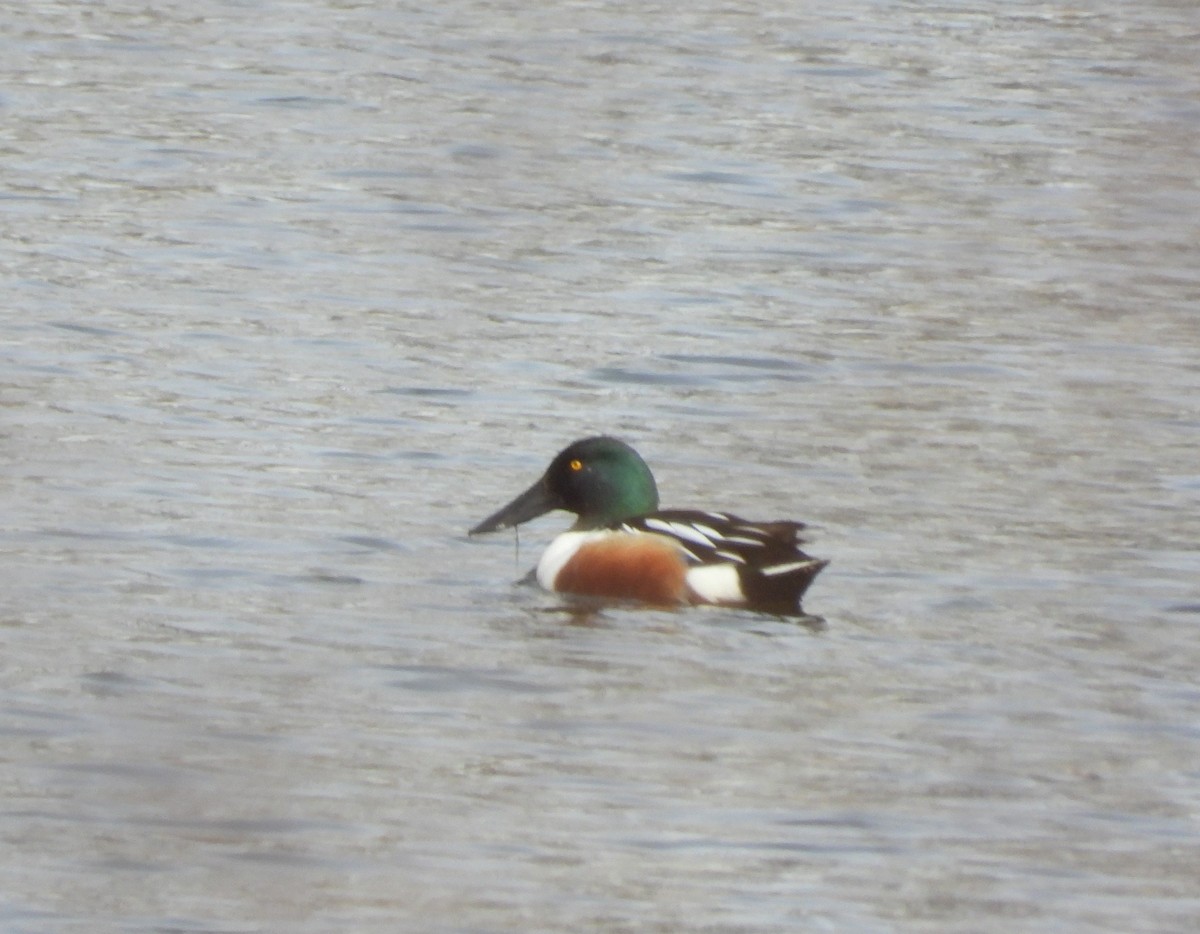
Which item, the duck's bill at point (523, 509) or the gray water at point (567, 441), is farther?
the duck's bill at point (523, 509)

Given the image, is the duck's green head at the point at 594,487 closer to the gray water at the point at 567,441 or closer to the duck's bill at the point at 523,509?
the duck's bill at the point at 523,509

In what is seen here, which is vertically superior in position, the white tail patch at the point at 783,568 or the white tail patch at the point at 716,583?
the white tail patch at the point at 783,568

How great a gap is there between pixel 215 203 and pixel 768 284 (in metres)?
3.16

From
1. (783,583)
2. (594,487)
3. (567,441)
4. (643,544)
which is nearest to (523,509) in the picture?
(594,487)

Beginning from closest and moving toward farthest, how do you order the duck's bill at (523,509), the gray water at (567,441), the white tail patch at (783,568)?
the gray water at (567,441)
the white tail patch at (783,568)
the duck's bill at (523,509)

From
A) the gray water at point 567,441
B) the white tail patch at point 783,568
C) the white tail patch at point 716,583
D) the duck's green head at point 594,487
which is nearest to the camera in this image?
the gray water at point 567,441

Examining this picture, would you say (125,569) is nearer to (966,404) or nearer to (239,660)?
(239,660)

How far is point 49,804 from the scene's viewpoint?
6.11 m

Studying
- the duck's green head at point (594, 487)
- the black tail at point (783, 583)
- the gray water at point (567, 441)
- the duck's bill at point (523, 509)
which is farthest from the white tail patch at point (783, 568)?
the duck's bill at point (523, 509)

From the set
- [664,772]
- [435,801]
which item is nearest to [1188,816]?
[664,772]

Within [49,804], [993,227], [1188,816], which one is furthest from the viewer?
[993,227]

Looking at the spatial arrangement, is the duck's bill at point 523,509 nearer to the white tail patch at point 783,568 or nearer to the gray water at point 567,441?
the gray water at point 567,441

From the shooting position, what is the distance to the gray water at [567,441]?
587cm

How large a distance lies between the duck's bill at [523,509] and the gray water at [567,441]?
4.5 inches
